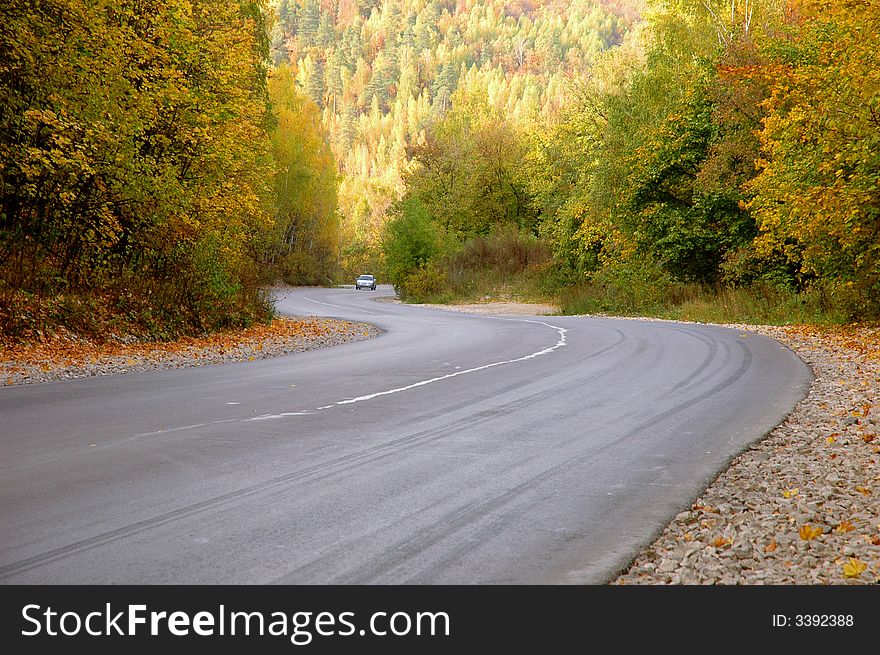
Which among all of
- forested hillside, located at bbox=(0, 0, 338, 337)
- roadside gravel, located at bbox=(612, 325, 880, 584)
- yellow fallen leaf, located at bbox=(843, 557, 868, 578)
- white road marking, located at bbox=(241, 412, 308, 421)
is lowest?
white road marking, located at bbox=(241, 412, 308, 421)

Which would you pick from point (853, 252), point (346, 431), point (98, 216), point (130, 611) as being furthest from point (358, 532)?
point (853, 252)

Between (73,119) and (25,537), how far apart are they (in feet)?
43.9

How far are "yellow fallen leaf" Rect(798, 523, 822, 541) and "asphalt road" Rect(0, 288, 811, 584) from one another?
33.4 inches

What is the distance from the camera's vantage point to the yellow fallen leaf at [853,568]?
4168 mm

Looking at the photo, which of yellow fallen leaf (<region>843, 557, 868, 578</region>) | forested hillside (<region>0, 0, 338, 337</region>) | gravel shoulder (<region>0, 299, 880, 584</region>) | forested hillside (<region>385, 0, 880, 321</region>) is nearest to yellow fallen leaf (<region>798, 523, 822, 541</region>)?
gravel shoulder (<region>0, 299, 880, 584</region>)

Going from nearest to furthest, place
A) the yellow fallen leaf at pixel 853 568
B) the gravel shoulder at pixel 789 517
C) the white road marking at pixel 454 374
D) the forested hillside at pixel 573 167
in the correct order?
the yellow fallen leaf at pixel 853 568
the gravel shoulder at pixel 789 517
the white road marking at pixel 454 374
the forested hillside at pixel 573 167

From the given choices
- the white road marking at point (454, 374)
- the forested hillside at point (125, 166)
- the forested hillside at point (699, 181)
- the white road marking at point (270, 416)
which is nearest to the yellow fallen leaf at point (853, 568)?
the white road marking at point (270, 416)

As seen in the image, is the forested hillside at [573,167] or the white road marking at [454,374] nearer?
the white road marking at [454,374]

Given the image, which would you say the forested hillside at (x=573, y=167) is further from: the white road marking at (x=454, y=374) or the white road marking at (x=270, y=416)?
the white road marking at (x=270, y=416)

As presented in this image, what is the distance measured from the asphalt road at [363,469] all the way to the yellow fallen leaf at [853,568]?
1.12m

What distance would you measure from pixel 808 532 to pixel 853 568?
0.63 m

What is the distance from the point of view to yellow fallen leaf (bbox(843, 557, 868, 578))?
417cm

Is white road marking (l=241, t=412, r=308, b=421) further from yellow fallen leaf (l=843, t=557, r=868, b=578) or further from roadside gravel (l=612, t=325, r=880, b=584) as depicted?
yellow fallen leaf (l=843, t=557, r=868, b=578)

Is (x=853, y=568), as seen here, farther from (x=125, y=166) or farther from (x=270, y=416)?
(x=125, y=166)
